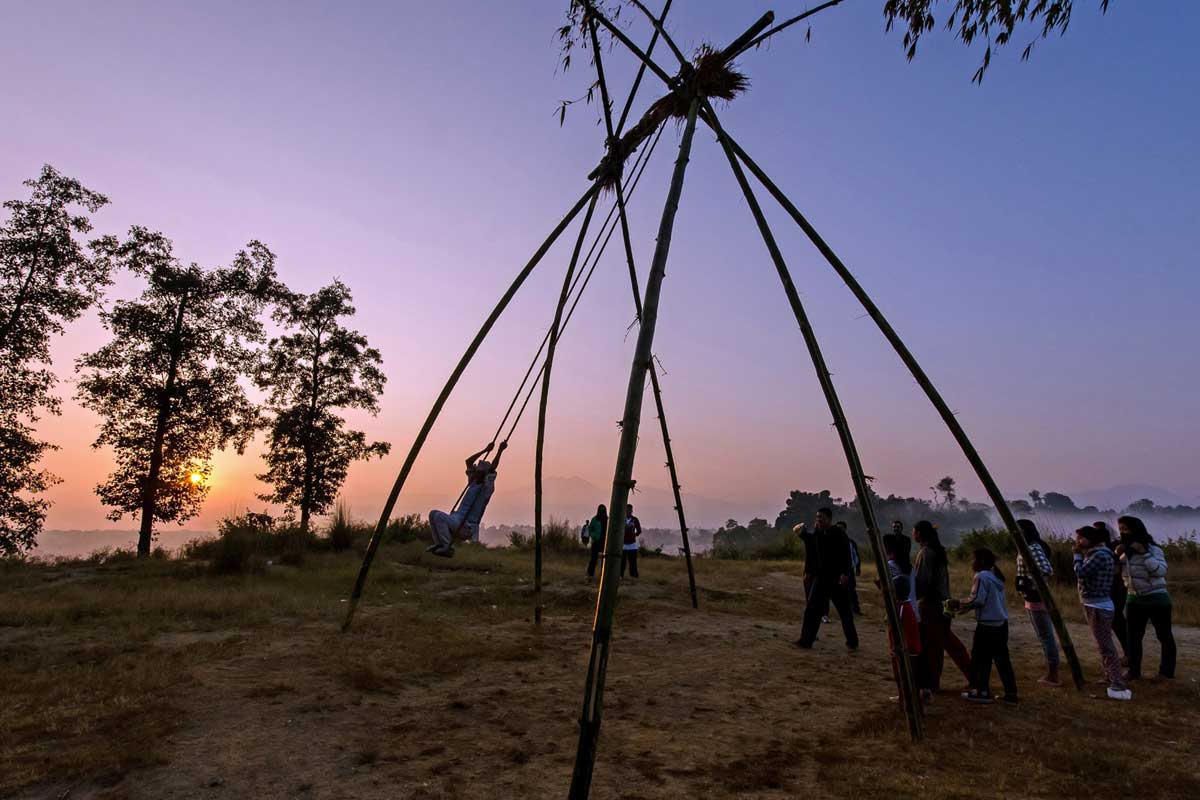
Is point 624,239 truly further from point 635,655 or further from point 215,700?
point 215,700

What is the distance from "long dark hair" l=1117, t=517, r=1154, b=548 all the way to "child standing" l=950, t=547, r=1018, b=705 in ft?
6.87

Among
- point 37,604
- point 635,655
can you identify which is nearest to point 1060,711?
point 635,655

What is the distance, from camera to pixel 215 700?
18.9 ft

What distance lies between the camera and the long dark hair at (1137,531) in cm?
693

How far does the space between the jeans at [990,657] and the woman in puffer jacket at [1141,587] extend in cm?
223

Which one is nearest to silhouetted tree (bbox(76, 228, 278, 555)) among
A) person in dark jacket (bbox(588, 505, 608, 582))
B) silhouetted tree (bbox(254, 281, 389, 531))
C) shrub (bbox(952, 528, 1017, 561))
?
silhouetted tree (bbox(254, 281, 389, 531))

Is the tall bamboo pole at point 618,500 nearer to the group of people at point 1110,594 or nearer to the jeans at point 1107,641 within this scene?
the group of people at point 1110,594

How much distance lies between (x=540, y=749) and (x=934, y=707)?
12.9 feet

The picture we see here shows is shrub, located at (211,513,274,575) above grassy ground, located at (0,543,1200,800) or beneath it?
above

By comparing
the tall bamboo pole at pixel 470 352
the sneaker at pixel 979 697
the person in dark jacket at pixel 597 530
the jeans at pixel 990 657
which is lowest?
the sneaker at pixel 979 697

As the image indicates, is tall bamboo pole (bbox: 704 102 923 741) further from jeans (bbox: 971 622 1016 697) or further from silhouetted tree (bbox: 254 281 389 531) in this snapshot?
silhouetted tree (bbox: 254 281 389 531)

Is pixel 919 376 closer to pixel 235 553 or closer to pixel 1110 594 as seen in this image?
pixel 1110 594

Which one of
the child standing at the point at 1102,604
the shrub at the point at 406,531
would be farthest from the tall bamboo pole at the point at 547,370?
the shrub at the point at 406,531

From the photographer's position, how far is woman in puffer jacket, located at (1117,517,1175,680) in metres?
6.92
